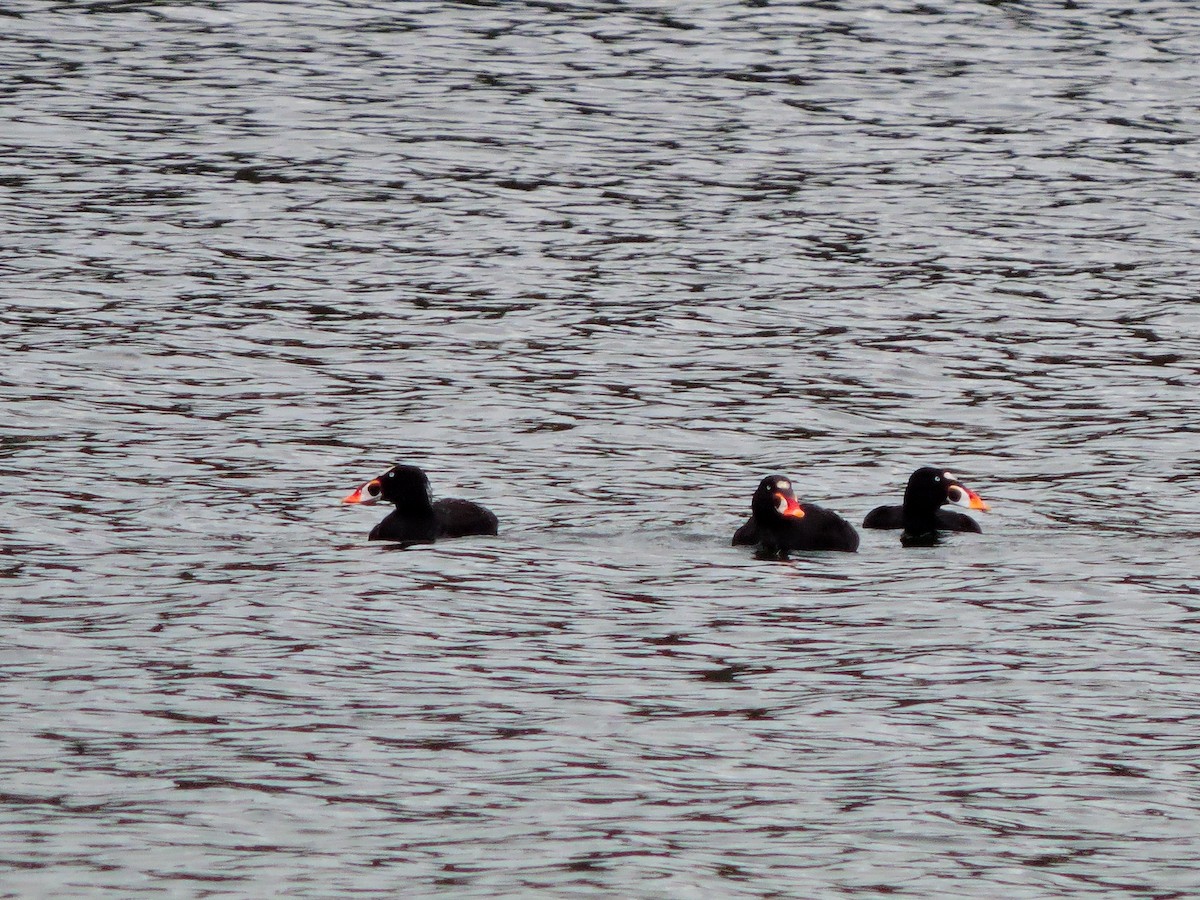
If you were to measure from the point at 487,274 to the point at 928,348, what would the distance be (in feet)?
17.7

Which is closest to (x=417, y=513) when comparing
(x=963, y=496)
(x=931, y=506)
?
(x=931, y=506)

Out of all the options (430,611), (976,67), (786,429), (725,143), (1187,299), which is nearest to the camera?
(430,611)

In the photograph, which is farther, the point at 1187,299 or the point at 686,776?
the point at 1187,299

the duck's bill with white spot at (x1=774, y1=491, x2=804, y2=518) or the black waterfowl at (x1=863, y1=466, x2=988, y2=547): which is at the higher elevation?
the duck's bill with white spot at (x1=774, y1=491, x2=804, y2=518)

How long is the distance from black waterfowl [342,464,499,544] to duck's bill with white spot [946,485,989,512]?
345 cm

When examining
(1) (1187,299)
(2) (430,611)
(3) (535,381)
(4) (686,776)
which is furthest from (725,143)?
(4) (686,776)

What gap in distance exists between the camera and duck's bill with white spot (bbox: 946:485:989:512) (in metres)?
16.5

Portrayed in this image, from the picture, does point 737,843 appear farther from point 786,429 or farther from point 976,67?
point 976,67

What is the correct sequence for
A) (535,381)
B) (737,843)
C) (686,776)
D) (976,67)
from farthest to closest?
1. (976,67)
2. (535,381)
3. (686,776)
4. (737,843)

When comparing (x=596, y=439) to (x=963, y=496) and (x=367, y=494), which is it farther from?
(x=963, y=496)

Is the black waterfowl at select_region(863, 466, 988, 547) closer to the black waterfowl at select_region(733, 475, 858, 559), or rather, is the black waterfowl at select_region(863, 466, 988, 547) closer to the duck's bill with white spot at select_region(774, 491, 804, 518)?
the black waterfowl at select_region(733, 475, 858, 559)

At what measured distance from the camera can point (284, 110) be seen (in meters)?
32.4

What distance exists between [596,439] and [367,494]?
2.82 metres

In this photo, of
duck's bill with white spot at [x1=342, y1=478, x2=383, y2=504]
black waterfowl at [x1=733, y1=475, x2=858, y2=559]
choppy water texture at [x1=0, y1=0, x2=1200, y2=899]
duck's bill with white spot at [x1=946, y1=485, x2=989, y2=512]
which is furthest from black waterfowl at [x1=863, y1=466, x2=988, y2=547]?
duck's bill with white spot at [x1=342, y1=478, x2=383, y2=504]
